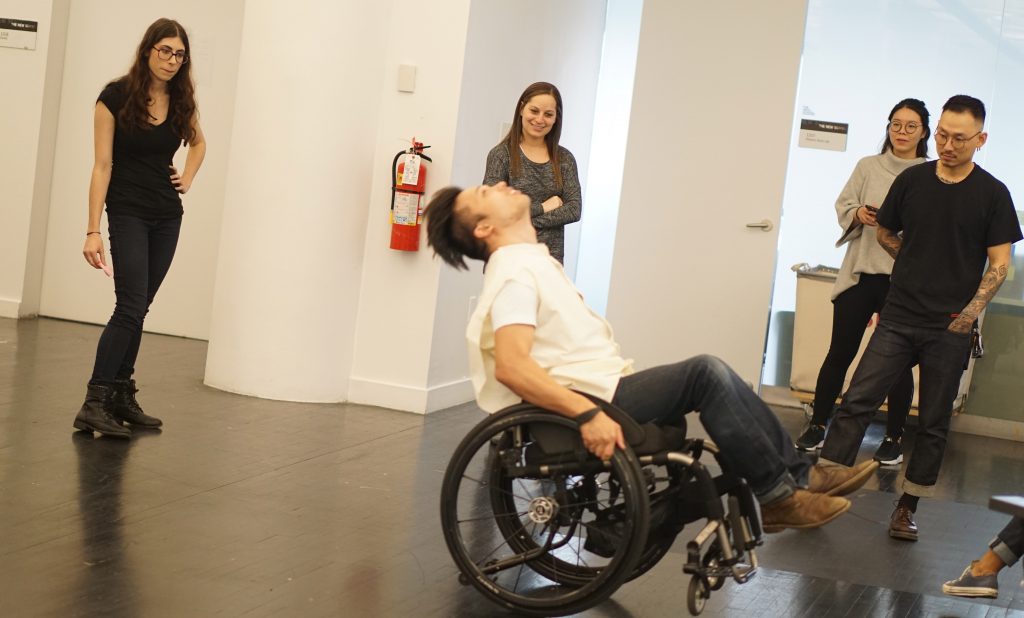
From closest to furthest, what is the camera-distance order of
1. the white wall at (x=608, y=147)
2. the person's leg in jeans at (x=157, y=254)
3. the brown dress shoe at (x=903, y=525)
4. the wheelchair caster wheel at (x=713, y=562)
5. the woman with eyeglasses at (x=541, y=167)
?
the wheelchair caster wheel at (x=713, y=562)
the brown dress shoe at (x=903, y=525)
the person's leg in jeans at (x=157, y=254)
the woman with eyeglasses at (x=541, y=167)
the white wall at (x=608, y=147)

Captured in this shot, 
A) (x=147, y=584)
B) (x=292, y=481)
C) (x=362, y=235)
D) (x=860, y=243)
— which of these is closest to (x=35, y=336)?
(x=362, y=235)

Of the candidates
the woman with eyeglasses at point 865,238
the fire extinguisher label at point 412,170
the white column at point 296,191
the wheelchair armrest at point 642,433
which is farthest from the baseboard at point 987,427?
the wheelchair armrest at point 642,433

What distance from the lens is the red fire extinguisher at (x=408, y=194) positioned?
500 cm

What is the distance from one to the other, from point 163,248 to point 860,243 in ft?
9.46

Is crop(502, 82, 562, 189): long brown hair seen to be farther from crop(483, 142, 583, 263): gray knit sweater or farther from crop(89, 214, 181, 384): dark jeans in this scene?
crop(89, 214, 181, 384): dark jeans

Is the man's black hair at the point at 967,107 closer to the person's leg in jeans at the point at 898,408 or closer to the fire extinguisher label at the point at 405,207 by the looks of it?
the person's leg in jeans at the point at 898,408

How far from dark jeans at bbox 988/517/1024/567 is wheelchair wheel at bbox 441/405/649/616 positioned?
42.1 inches

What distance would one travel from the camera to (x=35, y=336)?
6.00 metres

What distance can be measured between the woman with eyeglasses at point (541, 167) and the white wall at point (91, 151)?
8.71 feet

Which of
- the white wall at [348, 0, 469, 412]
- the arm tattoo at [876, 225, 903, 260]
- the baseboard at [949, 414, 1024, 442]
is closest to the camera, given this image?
the arm tattoo at [876, 225, 903, 260]

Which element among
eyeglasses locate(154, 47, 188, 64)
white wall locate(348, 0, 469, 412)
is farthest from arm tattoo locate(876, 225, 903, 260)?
eyeglasses locate(154, 47, 188, 64)

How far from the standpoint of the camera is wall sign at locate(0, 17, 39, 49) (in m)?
Answer: 6.48

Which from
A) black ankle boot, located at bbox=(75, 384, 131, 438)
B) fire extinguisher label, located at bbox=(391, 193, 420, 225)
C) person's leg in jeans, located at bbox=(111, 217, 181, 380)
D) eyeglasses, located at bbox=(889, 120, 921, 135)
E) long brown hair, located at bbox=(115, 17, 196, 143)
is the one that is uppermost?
eyeglasses, located at bbox=(889, 120, 921, 135)

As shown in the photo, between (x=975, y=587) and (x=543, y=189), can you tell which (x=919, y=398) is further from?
(x=543, y=189)
